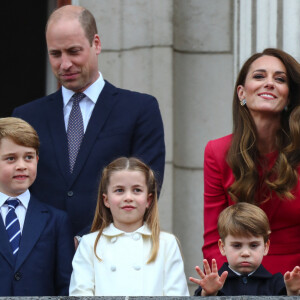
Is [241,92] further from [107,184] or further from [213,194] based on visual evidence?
[107,184]

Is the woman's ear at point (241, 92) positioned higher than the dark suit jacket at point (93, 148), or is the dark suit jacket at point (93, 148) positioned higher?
the woman's ear at point (241, 92)

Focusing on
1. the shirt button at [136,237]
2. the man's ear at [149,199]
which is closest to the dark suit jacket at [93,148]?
the man's ear at [149,199]

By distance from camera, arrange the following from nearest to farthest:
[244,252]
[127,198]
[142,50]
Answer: [244,252] → [127,198] → [142,50]

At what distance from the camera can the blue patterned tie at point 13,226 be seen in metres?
6.11

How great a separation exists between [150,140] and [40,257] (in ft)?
2.83

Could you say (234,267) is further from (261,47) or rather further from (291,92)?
(261,47)

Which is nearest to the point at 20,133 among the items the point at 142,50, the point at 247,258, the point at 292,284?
the point at 247,258

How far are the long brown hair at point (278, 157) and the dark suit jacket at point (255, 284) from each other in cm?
54

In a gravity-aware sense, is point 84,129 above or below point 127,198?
above

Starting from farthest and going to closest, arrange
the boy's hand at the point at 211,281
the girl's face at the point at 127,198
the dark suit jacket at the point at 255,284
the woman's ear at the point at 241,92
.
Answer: the woman's ear at the point at 241,92, the girl's face at the point at 127,198, the dark suit jacket at the point at 255,284, the boy's hand at the point at 211,281

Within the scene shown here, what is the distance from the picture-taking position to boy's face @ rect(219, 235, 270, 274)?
5805 millimetres

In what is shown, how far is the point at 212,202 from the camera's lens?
250 inches

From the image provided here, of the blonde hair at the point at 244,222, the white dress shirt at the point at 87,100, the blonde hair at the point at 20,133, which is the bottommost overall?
the blonde hair at the point at 244,222

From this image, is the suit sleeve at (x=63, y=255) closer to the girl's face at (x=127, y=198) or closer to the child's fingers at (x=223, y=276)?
the girl's face at (x=127, y=198)
